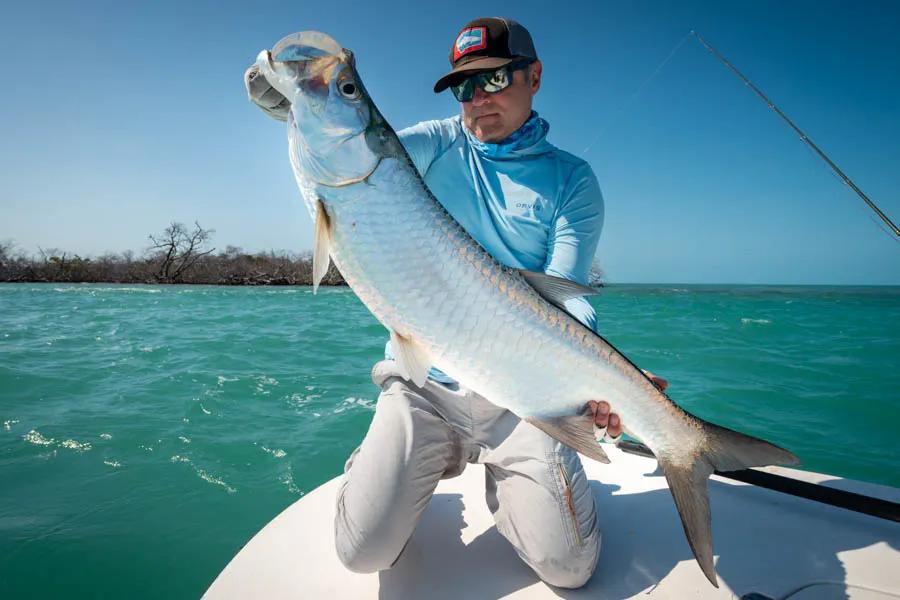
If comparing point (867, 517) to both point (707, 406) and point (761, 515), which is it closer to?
point (761, 515)

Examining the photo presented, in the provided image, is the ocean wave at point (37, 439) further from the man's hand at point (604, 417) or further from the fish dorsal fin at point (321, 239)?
the man's hand at point (604, 417)

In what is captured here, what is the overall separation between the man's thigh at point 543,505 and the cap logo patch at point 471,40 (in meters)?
2.18

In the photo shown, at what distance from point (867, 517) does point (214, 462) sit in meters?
5.32

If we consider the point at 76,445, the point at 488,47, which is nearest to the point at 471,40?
the point at 488,47

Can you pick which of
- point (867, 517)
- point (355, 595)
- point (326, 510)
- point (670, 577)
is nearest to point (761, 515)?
point (867, 517)

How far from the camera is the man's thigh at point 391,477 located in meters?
2.12

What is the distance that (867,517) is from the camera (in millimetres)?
2516

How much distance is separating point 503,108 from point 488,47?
13.6 inches

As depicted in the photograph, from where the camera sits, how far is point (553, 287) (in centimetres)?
194

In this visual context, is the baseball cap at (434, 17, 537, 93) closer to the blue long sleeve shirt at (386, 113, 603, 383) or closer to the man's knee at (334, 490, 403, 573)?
the blue long sleeve shirt at (386, 113, 603, 383)

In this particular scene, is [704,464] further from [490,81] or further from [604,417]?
[490,81]

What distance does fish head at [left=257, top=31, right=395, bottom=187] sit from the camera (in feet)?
5.21

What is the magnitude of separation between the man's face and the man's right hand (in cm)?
117

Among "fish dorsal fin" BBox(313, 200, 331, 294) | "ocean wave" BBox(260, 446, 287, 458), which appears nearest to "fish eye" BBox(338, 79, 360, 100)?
"fish dorsal fin" BBox(313, 200, 331, 294)
